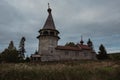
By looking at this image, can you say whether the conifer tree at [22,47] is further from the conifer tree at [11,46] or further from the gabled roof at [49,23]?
the gabled roof at [49,23]

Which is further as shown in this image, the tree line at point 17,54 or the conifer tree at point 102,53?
the conifer tree at point 102,53

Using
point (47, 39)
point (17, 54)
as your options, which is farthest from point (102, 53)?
point (17, 54)

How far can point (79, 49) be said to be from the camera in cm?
5125

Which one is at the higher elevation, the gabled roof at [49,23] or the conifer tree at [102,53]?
the gabled roof at [49,23]

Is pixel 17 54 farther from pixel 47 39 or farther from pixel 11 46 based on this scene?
pixel 11 46

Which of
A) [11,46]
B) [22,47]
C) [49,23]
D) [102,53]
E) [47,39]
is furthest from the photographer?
[22,47]

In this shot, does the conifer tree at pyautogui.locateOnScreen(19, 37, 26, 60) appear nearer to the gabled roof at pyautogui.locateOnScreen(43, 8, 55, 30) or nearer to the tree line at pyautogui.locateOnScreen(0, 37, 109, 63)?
the tree line at pyautogui.locateOnScreen(0, 37, 109, 63)

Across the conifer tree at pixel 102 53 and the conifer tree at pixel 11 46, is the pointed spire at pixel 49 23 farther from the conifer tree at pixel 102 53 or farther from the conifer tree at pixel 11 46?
the conifer tree at pixel 102 53

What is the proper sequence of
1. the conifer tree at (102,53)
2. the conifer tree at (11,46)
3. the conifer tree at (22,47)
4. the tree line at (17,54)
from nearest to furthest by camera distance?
the tree line at (17,54) < the conifer tree at (102,53) < the conifer tree at (11,46) < the conifer tree at (22,47)

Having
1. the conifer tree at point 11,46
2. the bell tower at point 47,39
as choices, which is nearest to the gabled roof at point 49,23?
the bell tower at point 47,39

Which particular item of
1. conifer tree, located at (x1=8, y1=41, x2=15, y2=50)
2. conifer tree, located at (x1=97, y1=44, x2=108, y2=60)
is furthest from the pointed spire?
conifer tree, located at (x1=97, y1=44, x2=108, y2=60)

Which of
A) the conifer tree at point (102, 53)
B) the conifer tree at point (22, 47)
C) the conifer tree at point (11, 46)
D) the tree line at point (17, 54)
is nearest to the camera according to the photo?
the tree line at point (17, 54)

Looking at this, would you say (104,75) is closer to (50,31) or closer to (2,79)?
(2,79)

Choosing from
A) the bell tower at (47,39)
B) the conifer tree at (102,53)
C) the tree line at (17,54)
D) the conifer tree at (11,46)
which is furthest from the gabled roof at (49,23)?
the conifer tree at (102,53)
